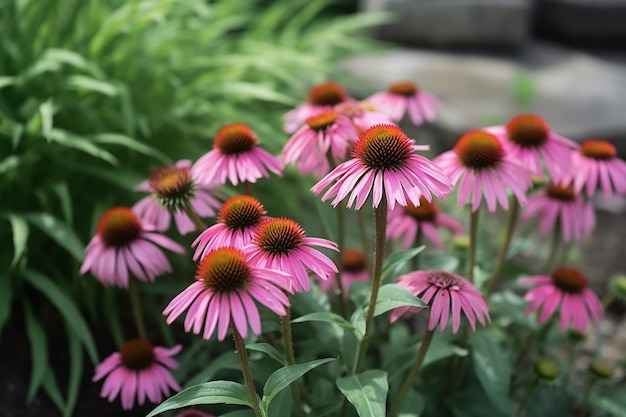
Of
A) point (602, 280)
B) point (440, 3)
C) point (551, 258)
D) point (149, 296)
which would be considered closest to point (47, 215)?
point (149, 296)

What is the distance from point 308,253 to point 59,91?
1.20 metres

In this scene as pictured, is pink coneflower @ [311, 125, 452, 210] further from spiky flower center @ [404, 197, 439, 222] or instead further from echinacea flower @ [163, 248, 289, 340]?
spiky flower center @ [404, 197, 439, 222]

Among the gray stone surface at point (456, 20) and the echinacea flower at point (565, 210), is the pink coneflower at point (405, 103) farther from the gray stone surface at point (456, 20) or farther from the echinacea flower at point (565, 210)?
the gray stone surface at point (456, 20)

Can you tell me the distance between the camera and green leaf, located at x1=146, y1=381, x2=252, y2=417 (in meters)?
1.01

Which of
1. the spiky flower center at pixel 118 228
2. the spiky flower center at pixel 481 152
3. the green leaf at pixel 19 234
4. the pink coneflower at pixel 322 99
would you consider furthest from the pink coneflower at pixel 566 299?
the green leaf at pixel 19 234

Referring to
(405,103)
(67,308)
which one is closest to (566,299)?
(405,103)

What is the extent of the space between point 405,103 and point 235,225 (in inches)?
29.4

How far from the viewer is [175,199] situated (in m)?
1.32

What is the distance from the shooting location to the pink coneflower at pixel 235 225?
110 centimetres

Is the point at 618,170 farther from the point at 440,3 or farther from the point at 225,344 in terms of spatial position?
the point at 440,3

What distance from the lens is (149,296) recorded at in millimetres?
1880

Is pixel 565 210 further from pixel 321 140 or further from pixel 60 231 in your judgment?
pixel 60 231

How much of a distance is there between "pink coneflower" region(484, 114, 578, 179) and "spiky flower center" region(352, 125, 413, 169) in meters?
0.40

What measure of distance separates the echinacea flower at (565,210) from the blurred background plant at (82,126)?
29.5 inches
